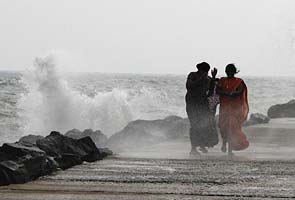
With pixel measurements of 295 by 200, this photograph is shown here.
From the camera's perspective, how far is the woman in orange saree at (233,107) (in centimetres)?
1209

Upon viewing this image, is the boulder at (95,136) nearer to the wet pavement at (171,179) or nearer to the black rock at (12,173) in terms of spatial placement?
the wet pavement at (171,179)

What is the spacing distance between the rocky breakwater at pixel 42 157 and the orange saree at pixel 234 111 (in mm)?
2277

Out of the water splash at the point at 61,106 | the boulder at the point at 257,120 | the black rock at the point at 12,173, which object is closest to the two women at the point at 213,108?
the black rock at the point at 12,173

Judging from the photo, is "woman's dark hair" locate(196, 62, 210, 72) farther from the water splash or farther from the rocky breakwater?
the water splash

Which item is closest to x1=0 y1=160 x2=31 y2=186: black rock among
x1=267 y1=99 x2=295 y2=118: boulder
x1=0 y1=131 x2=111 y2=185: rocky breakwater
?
x1=0 y1=131 x2=111 y2=185: rocky breakwater

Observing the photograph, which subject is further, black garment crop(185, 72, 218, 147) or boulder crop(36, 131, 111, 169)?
black garment crop(185, 72, 218, 147)

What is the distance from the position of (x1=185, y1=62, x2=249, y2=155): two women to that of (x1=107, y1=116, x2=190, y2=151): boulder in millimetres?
1977

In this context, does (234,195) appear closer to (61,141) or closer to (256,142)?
(61,141)

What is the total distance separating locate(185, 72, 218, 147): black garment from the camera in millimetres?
12688

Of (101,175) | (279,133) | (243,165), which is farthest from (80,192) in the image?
(279,133)

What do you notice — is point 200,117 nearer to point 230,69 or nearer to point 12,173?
point 230,69

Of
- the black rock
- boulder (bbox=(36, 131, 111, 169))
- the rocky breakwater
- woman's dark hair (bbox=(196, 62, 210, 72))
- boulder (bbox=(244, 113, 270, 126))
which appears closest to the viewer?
the black rock

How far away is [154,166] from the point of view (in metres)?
10.2

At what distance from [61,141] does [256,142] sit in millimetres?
5793
